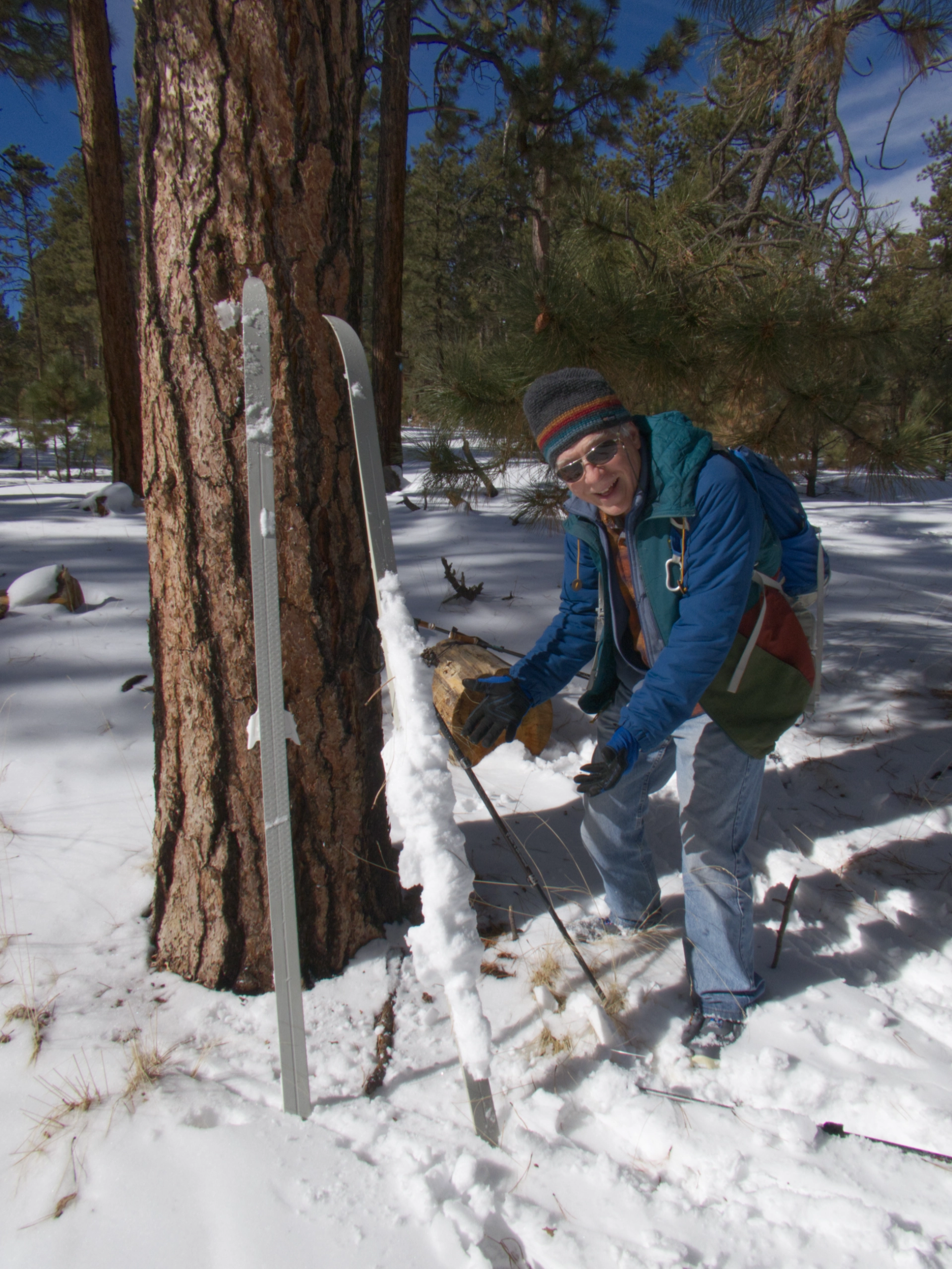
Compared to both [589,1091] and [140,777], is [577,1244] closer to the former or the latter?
[589,1091]

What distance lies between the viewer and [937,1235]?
1.27 metres

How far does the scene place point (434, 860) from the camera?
1.28m

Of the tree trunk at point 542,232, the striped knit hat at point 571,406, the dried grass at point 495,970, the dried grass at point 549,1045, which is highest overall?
the tree trunk at point 542,232

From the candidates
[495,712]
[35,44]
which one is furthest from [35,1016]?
[35,44]

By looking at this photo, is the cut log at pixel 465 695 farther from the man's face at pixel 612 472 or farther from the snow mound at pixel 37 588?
the snow mound at pixel 37 588

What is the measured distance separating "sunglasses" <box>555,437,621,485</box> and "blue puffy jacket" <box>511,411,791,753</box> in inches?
4.3

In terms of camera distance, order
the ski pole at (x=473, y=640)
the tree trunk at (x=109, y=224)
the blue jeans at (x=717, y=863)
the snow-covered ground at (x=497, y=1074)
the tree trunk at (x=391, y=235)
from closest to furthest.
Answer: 1. the snow-covered ground at (x=497, y=1074)
2. the blue jeans at (x=717, y=863)
3. the ski pole at (x=473, y=640)
4. the tree trunk at (x=109, y=224)
5. the tree trunk at (x=391, y=235)

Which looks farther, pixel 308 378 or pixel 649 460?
pixel 649 460

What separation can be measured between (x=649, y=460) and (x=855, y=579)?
4.49 m

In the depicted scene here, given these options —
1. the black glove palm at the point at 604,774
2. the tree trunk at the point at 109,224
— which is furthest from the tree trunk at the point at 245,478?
the tree trunk at the point at 109,224

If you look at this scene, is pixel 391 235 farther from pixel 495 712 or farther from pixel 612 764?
pixel 612 764

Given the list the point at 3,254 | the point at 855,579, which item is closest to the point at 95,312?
the point at 3,254

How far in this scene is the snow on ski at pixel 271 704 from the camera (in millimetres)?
1340

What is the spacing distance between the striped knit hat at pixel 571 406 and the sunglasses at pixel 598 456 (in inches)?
1.5
